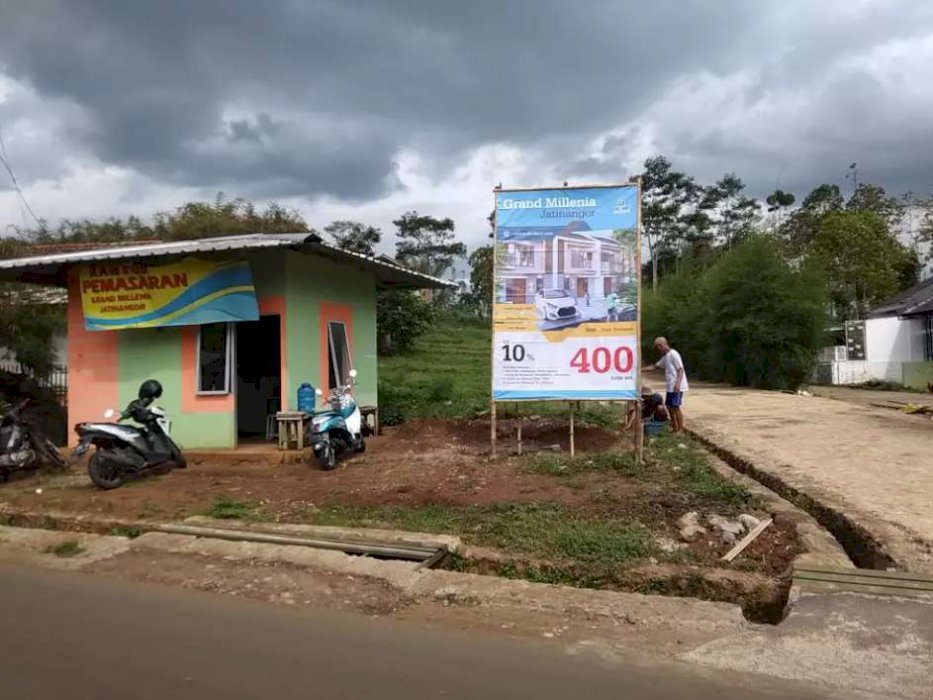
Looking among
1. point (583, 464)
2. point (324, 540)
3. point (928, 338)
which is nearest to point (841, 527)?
point (583, 464)

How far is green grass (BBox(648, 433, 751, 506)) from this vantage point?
7.44 m

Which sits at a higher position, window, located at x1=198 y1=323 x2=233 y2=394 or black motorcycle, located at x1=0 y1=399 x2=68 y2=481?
window, located at x1=198 y1=323 x2=233 y2=394

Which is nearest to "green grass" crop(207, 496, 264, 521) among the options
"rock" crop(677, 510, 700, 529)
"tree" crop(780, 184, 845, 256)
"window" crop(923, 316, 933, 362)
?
"rock" crop(677, 510, 700, 529)

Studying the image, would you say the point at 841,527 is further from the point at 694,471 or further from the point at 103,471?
the point at 103,471

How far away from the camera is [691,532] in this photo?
20.6ft

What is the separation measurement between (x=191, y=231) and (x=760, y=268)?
877 inches

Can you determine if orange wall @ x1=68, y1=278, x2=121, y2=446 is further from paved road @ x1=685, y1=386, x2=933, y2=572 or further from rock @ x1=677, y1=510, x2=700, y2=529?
paved road @ x1=685, y1=386, x2=933, y2=572

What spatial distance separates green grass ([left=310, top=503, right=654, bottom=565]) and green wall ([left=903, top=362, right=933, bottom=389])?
28.9 meters

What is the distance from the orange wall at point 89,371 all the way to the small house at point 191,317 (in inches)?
0.6

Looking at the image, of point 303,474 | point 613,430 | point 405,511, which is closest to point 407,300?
point 613,430

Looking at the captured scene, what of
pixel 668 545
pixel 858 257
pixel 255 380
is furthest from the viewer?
pixel 858 257

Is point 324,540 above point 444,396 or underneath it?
underneath

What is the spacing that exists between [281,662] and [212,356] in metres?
7.78

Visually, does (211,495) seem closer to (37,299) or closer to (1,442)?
(1,442)
